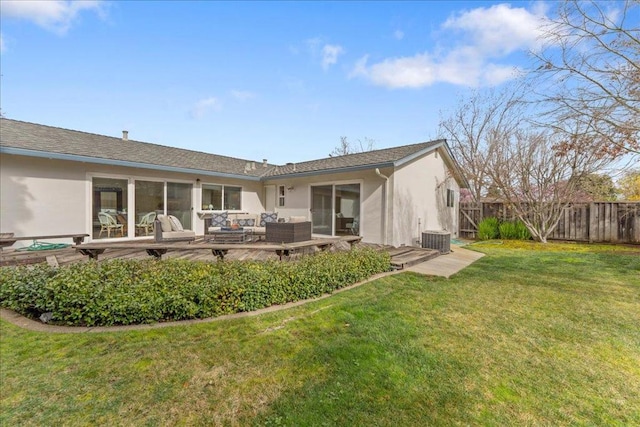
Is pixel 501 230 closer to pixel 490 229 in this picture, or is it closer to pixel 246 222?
pixel 490 229

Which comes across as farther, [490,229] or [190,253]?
[490,229]

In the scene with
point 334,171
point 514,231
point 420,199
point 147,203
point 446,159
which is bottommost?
point 514,231

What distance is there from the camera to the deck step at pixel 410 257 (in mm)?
6973

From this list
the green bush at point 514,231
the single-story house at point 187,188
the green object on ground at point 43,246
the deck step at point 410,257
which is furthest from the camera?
the green bush at point 514,231

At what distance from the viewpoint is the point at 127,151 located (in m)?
10.3

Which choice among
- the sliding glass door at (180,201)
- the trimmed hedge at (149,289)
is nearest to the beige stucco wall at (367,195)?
the sliding glass door at (180,201)

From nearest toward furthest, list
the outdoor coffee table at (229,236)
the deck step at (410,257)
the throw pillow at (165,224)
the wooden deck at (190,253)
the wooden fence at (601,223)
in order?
1. the wooden deck at (190,253)
2. the deck step at (410,257)
3. the outdoor coffee table at (229,236)
4. the throw pillow at (165,224)
5. the wooden fence at (601,223)

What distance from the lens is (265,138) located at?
54.0 feet

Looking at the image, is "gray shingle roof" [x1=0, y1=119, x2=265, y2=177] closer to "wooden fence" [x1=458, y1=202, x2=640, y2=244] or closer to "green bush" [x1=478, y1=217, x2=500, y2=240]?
"green bush" [x1=478, y1=217, x2=500, y2=240]

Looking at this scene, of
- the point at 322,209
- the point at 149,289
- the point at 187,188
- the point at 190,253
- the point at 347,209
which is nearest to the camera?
the point at 149,289

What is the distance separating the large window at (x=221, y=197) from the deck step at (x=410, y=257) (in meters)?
7.74

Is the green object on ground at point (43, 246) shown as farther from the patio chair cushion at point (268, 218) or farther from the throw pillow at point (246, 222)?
the patio chair cushion at point (268, 218)

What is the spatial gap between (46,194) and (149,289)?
6.87m

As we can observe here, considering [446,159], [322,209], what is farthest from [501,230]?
[322,209]
